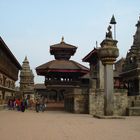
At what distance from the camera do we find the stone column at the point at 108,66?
67.4 feet

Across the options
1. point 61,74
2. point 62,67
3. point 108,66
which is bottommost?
point 108,66

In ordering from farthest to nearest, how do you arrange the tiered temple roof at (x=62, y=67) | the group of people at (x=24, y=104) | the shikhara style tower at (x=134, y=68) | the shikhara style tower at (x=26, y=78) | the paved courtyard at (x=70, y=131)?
the shikhara style tower at (x=26, y=78) → the tiered temple roof at (x=62, y=67) → the shikhara style tower at (x=134, y=68) → the group of people at (x=24, y=104) → the paved courtyard at (x=70, y=131)

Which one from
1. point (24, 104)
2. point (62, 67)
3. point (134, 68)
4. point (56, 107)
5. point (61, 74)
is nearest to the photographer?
point (24, 104)

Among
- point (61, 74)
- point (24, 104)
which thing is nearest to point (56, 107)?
point (61, 74)

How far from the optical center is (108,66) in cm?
2109

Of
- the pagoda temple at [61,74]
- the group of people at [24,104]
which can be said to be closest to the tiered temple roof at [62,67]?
the pagoda temple at [61,74]

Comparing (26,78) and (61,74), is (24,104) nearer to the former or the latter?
(61,74)

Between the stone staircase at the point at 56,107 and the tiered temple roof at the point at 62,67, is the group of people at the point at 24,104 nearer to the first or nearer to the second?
the stone staircase at the point at 56,107

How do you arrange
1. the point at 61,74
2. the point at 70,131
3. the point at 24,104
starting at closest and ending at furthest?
the point at 70,131 < the point at 24,104 < the point at 61,74

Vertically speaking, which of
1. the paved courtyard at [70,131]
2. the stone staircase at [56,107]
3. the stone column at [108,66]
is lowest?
the paved courtyard at [70,131]

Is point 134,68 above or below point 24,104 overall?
above

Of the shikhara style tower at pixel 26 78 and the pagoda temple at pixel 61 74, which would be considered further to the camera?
the shikhara style tower at pixel 26 78

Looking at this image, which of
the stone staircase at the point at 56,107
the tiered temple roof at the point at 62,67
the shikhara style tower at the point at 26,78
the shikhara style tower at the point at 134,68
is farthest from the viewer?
the shikhara style tower at the point at 26,78

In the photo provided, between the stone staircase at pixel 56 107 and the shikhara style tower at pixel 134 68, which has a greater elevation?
the shikhara style tower at pixel 134 68
